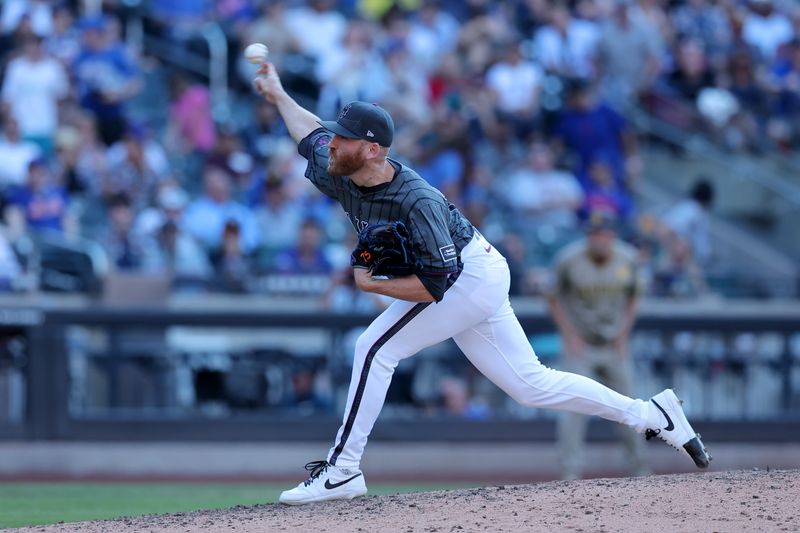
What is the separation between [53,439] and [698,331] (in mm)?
5741

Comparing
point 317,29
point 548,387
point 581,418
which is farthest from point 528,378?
point 317,29

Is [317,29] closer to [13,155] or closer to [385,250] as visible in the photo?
[13,155]

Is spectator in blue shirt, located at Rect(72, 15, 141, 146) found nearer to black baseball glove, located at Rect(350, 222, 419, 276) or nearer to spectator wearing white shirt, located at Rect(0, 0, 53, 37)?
spectator wearing white shirt, located at Rect(0, 0, 53, 37)

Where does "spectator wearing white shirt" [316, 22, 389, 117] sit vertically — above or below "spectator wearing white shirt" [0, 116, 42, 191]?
above

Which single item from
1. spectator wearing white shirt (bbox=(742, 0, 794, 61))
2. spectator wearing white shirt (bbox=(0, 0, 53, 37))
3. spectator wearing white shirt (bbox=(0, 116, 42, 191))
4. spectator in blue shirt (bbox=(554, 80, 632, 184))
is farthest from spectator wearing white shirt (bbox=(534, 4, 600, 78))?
spectator wearing white shirt (bbox=(0, 116, 42, 191))

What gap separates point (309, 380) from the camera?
452 inches

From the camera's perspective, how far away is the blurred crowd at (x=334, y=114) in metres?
12.2

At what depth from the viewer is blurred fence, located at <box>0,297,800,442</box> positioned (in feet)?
36.6

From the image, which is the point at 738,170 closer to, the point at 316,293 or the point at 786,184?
the point at 786,184

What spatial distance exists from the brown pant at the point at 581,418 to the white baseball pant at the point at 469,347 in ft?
11.2

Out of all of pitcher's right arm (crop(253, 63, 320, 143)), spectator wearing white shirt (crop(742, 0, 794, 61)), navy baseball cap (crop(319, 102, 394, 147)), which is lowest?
navy baseball cap (crop(319, 102, 394, 147))

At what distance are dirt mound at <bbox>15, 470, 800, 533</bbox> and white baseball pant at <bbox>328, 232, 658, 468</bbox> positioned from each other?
0.40 meters

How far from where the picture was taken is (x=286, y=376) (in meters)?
11.5

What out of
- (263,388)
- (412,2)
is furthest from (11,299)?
(412,2)
